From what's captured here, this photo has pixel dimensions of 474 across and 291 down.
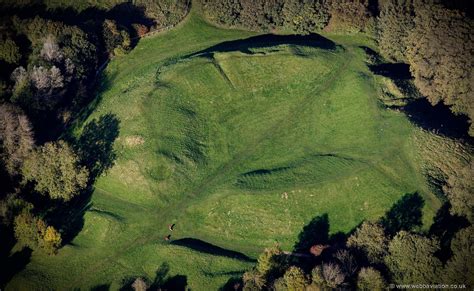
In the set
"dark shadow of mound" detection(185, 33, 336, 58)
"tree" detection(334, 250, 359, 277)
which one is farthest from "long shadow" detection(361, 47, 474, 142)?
"tree" detection(334, 250, 359, 277)

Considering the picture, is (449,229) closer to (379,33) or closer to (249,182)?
(249,182)

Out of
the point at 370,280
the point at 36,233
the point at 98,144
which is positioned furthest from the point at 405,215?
the point at 36,233

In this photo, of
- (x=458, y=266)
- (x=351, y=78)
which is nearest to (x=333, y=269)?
(x=458, y=266)

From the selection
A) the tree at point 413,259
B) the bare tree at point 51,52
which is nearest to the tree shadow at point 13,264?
the bare tree at point 51,52

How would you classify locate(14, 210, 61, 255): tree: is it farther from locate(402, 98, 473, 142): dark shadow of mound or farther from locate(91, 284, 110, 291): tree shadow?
locate(402, 98, 473, 142): dark shadow of mound

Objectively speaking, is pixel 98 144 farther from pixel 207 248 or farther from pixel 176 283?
pixel 176 283
